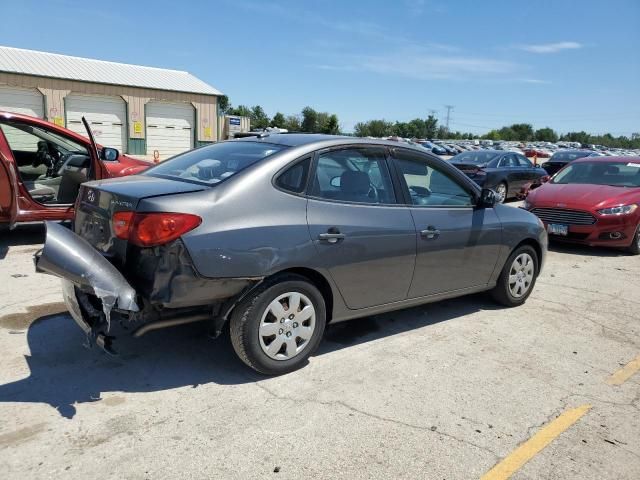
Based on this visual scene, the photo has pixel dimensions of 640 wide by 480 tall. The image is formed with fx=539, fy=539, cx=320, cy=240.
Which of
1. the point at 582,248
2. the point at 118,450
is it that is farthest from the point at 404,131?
the point at 118,450

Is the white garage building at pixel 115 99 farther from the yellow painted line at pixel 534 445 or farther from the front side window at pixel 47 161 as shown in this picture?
the yellow painted line at pixel 534 445

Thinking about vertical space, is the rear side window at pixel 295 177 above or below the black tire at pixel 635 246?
above

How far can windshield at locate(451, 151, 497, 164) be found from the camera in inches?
586

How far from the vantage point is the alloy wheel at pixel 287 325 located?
3.61 m

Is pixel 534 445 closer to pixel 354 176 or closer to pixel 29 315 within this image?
pixel 354 176

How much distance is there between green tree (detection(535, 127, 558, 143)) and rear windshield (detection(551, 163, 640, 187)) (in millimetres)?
144754

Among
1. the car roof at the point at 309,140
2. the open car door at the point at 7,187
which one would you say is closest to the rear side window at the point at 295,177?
the car roof at the point at 309,140

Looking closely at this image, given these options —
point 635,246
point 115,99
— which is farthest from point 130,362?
point 115,99

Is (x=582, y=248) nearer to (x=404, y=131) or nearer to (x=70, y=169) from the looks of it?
(x=70, y=169)

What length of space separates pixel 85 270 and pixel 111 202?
55 centimetres

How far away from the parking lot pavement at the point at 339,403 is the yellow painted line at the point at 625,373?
18mm

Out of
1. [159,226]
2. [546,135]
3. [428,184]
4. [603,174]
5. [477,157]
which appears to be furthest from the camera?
[546,135]

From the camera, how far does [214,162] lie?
404 centimetres

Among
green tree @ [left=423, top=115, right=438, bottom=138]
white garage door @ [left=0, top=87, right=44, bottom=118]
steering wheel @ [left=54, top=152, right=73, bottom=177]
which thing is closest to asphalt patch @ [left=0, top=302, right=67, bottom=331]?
steering wheel @ [left=54, top=152, right=73, bottom=177]
